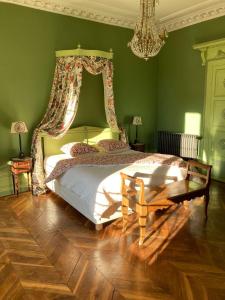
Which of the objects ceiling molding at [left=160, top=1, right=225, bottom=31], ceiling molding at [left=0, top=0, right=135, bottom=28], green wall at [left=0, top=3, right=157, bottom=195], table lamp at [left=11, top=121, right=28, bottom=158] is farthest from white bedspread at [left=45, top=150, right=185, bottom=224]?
ceiling molding at [left=160, top=1, right=225, bottom=31]

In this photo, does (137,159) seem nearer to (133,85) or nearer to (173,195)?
(173,195)

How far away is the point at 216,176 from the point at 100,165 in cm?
270

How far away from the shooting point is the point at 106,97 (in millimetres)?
5020

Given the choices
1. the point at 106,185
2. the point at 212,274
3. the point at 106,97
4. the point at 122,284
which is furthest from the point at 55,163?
the point at 212,274

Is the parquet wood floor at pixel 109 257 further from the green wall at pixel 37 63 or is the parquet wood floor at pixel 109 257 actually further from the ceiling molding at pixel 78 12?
the ceiling molding at pixel 78 12

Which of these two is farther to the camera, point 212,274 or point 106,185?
point 106,185

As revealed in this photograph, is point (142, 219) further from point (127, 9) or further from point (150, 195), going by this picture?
point (127, 9)

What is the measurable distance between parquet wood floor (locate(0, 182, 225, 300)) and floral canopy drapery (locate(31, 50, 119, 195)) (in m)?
0.95

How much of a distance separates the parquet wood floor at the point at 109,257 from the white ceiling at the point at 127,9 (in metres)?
3.53

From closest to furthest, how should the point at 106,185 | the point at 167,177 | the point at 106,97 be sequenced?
the point at 106,185 → the point at 167,177 → the point at 106,97

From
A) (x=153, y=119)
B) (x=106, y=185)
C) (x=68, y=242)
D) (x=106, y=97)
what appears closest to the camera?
(x=68, y=242)

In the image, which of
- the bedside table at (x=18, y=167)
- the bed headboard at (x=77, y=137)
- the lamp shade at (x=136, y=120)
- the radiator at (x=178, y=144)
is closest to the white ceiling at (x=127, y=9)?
the lamp shade at (x=136, y=120)

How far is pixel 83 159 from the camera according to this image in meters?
3.96

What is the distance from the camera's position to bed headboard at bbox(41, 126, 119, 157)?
4527 millimetres
